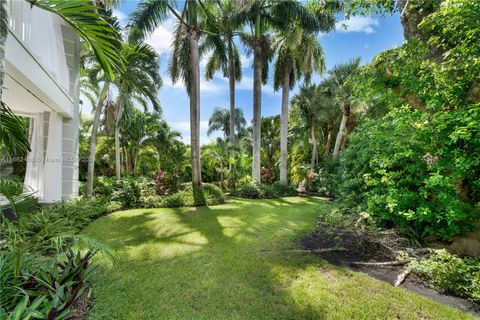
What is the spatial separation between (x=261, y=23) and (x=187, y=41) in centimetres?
549

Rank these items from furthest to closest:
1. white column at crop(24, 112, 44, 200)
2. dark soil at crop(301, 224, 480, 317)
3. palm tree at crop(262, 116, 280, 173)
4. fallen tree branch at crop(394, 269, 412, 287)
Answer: palm tree at crop(262, 116, 280, 173) < white column at crop(24, 112, 44, 200) < fallen tree branch at crop(394, 269, 412, 287) < dark soil at crop(301, 224, 480, 317)

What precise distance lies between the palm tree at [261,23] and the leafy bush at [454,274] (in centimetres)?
1063

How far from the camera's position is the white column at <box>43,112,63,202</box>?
7117 millimetres

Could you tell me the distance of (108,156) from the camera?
57.3 ft

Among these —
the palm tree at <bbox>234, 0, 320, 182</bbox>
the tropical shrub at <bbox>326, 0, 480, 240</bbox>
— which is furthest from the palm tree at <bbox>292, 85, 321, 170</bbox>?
the tropical shrub at <bbox>326, 0, 480, 240</bbox>

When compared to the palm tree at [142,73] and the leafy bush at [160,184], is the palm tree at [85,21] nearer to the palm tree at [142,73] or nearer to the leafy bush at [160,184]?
the palm tree at [142,73]

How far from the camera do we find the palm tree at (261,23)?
11844 millimetres

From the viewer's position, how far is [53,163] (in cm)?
721

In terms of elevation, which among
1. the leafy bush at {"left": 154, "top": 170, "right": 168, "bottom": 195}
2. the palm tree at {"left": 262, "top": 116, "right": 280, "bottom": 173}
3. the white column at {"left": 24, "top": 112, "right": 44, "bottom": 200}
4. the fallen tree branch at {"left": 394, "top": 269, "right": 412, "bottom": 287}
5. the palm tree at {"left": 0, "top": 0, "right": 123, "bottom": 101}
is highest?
→ the palm tree at {"left": 262, "top": 116, "right": 280, "bottom": 173}

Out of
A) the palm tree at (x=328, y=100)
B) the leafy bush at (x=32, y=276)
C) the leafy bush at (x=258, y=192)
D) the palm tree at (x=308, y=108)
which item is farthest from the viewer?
the palm tree at (x=308, y=108)

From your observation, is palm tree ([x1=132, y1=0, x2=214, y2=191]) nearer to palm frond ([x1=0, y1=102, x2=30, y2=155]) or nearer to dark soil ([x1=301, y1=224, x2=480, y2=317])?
dark soil ([x1=301, y1=224, x2=480, y2=317])

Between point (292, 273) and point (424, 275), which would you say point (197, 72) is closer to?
point (292, 273)

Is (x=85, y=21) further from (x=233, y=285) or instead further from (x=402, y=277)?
(x=402, y=277)

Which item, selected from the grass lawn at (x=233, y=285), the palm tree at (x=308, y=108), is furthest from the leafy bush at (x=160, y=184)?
the palm tree at (x=308, y=108)
